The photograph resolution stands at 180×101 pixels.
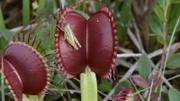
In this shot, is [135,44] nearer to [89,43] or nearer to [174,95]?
[174,95]

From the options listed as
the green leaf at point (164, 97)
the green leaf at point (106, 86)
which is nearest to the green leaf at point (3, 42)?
the green leaf at point (106, 86)

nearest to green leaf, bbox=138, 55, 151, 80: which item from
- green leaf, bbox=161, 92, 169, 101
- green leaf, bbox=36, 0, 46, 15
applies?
green leaf, bbox=161, 92, 169, 101

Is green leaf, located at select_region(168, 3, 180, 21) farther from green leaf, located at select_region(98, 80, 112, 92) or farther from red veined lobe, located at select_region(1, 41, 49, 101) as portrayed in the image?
red veined lobe, located at select_region(1, 41, 49, 101)

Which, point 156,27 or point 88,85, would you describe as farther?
point 156,27

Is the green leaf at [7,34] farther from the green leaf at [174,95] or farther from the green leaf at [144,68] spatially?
the green leaf at [174,95]

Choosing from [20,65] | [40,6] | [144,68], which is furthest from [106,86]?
[20,65]
